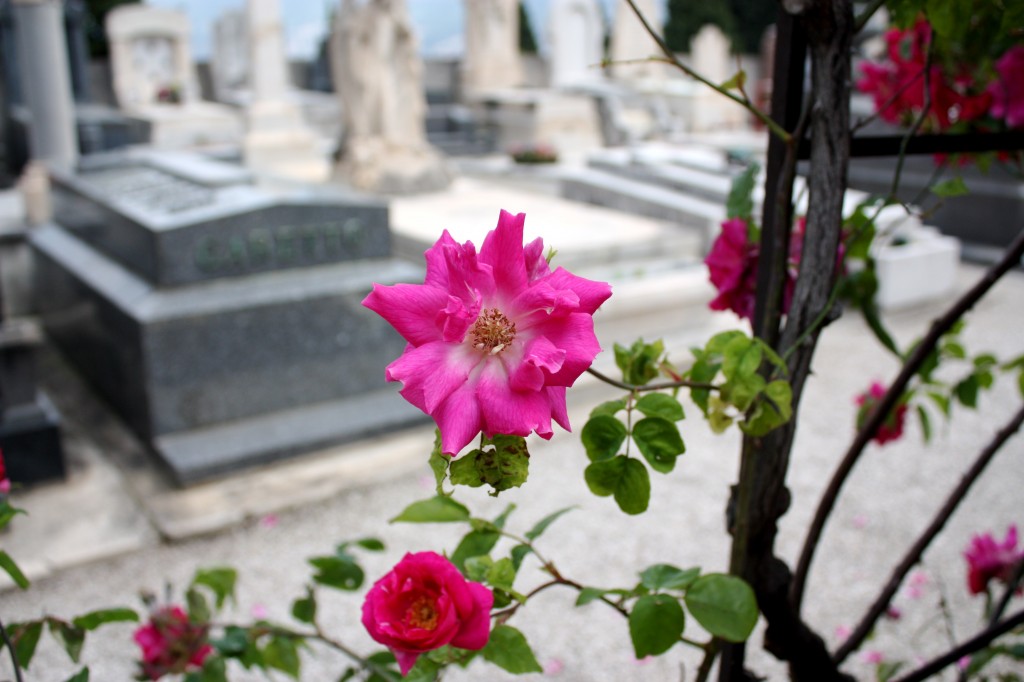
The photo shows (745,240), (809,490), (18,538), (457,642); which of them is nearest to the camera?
(457,642)

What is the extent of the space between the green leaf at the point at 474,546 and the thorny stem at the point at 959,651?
610 mm

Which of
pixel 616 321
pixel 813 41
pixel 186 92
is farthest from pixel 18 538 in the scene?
pixel 186 92

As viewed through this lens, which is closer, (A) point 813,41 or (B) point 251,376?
(A) point 813,41

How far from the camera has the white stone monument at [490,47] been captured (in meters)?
17.9

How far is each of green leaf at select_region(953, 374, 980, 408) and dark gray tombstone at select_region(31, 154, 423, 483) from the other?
108 inches

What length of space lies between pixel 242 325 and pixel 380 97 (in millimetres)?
5803

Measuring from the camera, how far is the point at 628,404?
0.94 meters

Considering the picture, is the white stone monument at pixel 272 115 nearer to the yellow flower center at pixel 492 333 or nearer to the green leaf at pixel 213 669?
the green leaf at pixel 213 669

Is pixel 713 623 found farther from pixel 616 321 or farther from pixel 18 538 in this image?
pixel 616 321

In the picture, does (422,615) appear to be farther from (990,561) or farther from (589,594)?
(990,561)

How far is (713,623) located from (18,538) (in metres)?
3.27

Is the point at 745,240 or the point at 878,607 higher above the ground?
the point at 745,240

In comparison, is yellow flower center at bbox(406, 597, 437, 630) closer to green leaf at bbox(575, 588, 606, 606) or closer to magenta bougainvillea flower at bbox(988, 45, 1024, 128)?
green leaf at bbox(575, 588, 606, 606)

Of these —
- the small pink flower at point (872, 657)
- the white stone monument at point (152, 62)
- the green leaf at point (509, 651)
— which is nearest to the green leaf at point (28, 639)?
the green leaf at point (509, 651)
